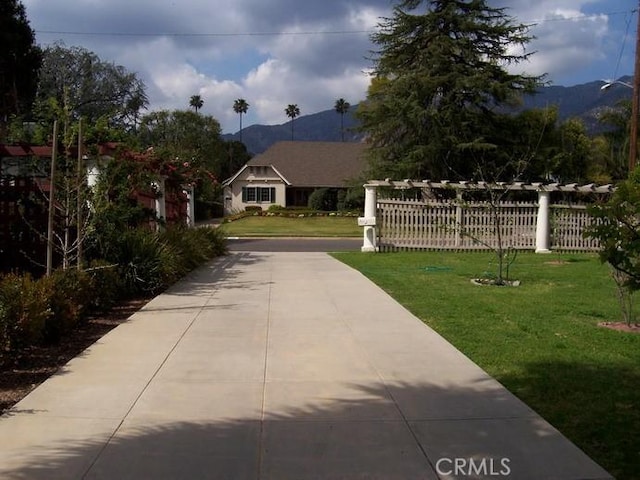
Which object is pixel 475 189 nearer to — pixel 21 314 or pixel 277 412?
pixel 21 314

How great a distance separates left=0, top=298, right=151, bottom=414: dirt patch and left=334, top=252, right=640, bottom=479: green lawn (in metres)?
4.15

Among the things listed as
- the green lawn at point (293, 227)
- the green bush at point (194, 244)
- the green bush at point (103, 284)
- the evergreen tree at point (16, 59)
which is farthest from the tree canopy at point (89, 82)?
the green bush at point (103, 284)

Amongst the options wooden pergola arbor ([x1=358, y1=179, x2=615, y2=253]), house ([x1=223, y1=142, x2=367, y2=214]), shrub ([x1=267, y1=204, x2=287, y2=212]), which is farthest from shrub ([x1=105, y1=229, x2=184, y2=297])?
house ([x1=223, y1=142, x2=367, y2=214])

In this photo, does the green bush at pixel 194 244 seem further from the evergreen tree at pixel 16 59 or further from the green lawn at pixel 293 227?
the evergreen tree at pixel 16 59

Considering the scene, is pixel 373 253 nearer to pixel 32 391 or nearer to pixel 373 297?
pixel 373 297

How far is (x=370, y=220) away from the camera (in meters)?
19.4

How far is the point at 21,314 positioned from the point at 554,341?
18.7ft

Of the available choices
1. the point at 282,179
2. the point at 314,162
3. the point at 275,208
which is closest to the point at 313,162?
the point at 314,162

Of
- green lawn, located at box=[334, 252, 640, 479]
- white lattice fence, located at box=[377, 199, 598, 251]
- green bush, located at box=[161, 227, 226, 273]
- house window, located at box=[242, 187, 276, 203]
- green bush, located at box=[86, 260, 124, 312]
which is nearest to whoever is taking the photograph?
green lawn, located at box=[334, 252, 640, 479]

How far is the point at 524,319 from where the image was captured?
27.7ft

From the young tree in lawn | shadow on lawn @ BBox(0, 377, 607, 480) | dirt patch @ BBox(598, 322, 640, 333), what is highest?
the young tree in lawn

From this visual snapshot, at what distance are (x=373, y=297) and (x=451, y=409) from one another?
5380mm

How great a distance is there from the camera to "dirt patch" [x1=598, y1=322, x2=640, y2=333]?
7852mm

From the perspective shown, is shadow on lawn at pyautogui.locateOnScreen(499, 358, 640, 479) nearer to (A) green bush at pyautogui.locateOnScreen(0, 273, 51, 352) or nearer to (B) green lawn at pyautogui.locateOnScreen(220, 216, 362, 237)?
(A) green bush at pyautogui.locateOnScreen(0, 273, 51, 352)
